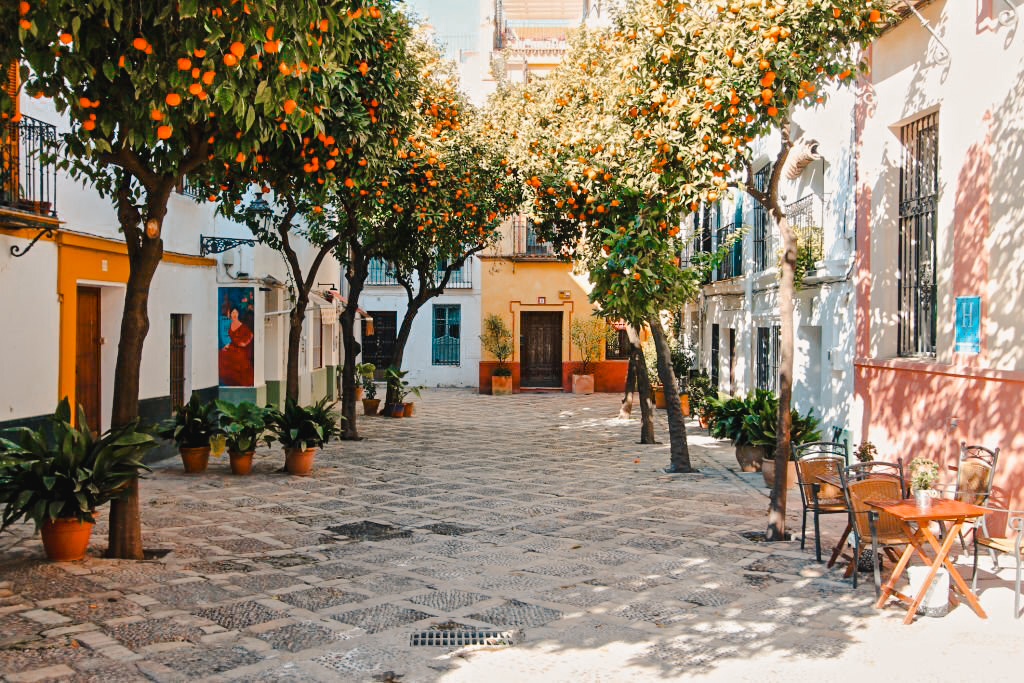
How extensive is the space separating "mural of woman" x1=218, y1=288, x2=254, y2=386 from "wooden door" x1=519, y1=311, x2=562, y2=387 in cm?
1445

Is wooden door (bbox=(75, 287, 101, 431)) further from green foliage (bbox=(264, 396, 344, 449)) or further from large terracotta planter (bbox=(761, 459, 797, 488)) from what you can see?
large terracotta planter (bbox=(761, 459, 797, 488))

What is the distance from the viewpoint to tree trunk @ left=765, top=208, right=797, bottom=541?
7297 millimetres

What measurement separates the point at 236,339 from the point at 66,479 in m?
8.26

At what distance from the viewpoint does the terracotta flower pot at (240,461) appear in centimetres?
1066

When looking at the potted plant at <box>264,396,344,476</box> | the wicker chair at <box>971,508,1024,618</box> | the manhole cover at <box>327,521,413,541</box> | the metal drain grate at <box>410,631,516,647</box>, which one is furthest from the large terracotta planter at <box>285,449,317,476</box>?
the wicker chair at <box>971,508,1024,618</box>

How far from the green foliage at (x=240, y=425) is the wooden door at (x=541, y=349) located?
17674 millimetres

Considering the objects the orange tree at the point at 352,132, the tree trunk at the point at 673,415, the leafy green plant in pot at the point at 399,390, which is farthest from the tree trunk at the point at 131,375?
the leafy green plant in pot at the point at 399,390

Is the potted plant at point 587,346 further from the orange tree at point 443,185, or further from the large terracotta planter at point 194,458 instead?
the large terracotta planter at point 194,458

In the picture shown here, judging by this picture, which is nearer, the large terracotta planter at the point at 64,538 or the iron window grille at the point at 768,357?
the large terracotta planter at the point at 64,538

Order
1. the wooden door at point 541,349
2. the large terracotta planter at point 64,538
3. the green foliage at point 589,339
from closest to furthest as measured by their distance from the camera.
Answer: the large terracotta planter at point 64,538
the green foliage at point 589,339
the wooden door at point 541,349

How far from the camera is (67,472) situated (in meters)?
6.20

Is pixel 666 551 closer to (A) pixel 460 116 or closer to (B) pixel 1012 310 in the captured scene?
(B) pixel 1012 310

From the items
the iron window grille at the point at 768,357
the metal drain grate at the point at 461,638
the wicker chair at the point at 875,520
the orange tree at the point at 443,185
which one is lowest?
the metal drain grate at the point at 461,638

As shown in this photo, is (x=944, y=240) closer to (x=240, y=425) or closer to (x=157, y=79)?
(x=157, y=79)
